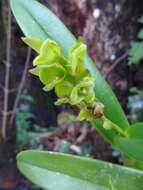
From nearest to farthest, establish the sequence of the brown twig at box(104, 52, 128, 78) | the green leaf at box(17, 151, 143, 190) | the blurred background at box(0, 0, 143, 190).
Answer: the green leaf at box(17, 151, 143, 190) → the blurred background at box(0, 0, 143, 190) → the brown twig at box(104, 52, 128, 78)

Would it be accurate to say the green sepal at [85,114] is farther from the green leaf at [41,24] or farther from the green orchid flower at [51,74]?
the green leaf at [41,24]

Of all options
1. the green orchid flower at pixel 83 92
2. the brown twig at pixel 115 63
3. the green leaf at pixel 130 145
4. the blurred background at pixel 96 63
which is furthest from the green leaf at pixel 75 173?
the brown twig at pixel 115 63

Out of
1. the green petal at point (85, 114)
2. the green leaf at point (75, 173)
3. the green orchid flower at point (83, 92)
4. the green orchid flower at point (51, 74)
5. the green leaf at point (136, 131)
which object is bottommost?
the green leaf at point (75, 173)

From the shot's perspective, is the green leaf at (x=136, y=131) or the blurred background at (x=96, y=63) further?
the blurred background at (x=96, y=63)

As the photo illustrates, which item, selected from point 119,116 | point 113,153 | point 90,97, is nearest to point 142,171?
point 119,116

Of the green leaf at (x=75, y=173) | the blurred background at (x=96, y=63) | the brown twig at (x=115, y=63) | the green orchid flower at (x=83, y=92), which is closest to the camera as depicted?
the green orchid flower at (x=83, y=92)

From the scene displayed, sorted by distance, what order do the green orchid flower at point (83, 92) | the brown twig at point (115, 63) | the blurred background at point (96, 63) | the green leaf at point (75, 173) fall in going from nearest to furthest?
the green orchid flower at point (83, 92) → the green leaf at point (75, 173) → the blurred background at point (96, 63) → the brown twig at point (115, 63)

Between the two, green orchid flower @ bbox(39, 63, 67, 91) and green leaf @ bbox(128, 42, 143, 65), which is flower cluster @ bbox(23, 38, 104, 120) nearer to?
green orchid flower @ bbox(39, 63, 67, 91)

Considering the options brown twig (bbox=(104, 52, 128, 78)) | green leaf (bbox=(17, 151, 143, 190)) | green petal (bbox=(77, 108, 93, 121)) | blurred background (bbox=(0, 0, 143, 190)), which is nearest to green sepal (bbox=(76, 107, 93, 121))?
green petal (bbox=(77, 108, 93, 121))
